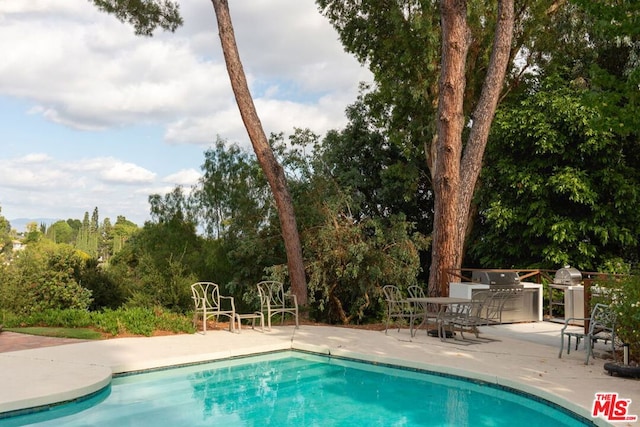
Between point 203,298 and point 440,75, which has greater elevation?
point 440,75

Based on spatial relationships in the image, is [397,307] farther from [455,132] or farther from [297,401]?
[297,401]

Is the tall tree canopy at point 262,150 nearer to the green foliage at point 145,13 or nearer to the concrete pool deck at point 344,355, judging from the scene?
the concrete pool deck at point 344,355

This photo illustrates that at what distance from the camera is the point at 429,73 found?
15.6 metres

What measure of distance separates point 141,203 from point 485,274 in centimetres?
1106

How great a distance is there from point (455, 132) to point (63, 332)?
7658mm

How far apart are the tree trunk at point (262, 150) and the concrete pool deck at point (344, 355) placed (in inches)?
70.3

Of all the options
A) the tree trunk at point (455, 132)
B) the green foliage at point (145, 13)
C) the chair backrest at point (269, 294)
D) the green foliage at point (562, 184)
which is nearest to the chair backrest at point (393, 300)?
the tree trunk at point (455, 132)

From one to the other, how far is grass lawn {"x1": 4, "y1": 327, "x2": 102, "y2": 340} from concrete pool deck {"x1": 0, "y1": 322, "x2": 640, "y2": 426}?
0.38 m

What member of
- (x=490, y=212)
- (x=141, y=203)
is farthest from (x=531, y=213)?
(x=141, y=203)

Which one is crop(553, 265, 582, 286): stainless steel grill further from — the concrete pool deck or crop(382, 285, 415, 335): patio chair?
crop(382, 285, 415, 335): patio chair

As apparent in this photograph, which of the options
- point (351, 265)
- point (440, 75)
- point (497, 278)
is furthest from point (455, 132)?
point (351, 265)

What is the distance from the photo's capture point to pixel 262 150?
12.2 meters

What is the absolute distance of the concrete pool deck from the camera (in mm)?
5938

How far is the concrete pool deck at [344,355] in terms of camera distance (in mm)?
5938
